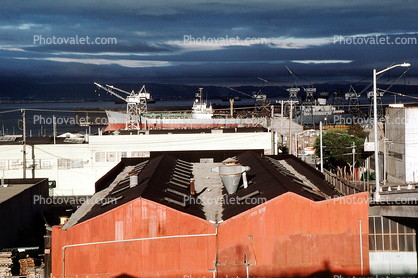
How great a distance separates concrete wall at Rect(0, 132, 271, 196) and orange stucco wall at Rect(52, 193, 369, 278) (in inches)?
1069

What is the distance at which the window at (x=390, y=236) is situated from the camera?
58.9 ft

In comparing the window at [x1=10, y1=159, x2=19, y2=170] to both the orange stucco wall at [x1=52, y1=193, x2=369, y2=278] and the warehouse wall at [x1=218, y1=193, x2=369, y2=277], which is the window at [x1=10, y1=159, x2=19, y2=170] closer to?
the orange stucco wall at [x1=52, y1=193, x2=369, y2=278]

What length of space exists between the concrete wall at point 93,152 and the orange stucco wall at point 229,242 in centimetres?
2716

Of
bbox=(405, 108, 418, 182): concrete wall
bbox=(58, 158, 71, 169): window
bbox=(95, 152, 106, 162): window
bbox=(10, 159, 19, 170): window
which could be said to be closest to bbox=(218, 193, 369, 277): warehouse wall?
bbox=(405, 108, 418, 182): concrete wall

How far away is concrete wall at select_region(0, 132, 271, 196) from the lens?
43188mm

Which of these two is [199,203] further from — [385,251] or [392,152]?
[392,152]

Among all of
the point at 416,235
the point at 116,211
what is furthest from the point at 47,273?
the point at 416,235

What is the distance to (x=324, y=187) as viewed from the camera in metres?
24.0

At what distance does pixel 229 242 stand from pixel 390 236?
6506 mm

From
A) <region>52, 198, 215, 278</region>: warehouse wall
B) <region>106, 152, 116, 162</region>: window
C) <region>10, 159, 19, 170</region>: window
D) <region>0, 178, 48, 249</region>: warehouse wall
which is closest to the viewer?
<region>52, 198, 215, 278</region>: warehouse wall

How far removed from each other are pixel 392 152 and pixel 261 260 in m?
30.3

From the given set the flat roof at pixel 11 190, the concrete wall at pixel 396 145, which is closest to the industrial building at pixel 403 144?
the concrete wall at pixel 396 145

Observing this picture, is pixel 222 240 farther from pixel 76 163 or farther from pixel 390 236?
pixel 76 163

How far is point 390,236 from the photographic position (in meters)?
18.1
